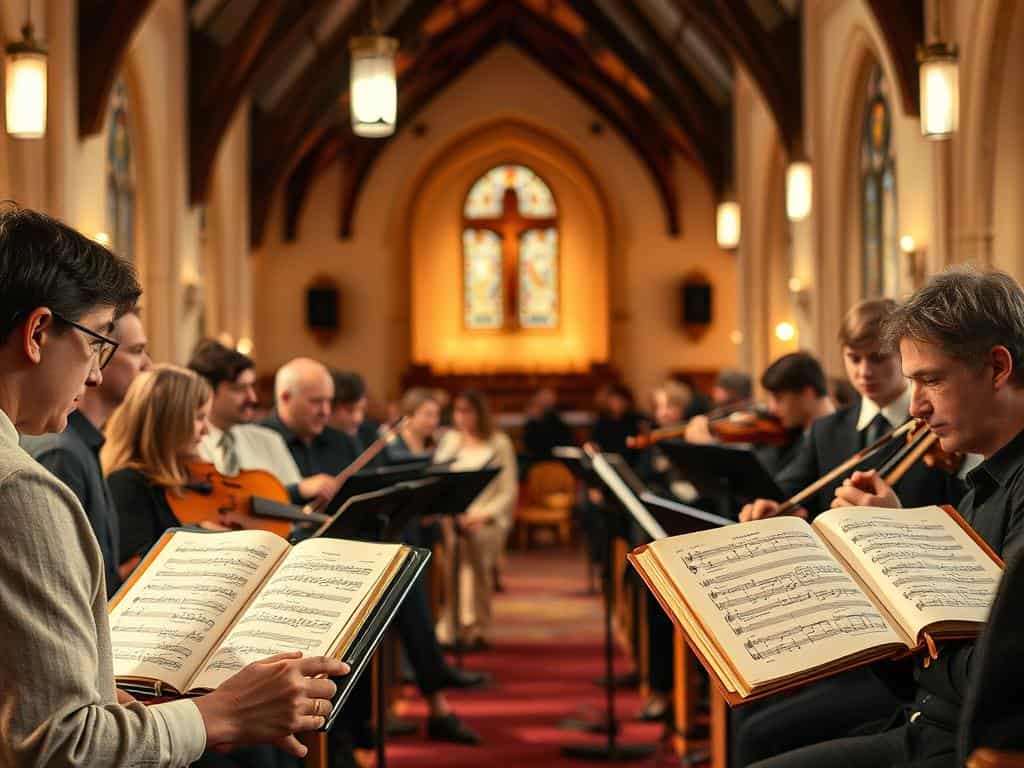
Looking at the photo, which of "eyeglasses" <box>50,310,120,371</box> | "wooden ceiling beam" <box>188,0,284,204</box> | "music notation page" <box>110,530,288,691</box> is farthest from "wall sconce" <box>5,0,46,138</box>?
"wooden ceiling beam" <box>188,0,284,204</box>

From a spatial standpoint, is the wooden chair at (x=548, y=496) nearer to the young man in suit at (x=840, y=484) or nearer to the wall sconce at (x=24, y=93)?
the wall sconce at (x=24, y=93)

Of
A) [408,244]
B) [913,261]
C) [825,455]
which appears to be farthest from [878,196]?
Answer: [408,244]

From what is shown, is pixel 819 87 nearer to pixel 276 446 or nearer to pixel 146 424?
pixel 276 446

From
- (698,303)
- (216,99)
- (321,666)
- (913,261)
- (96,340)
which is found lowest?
(321,666)

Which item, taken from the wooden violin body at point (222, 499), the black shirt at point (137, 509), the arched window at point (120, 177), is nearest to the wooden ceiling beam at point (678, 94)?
the arched window at point (120, 177)

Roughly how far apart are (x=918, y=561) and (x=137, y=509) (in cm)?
209

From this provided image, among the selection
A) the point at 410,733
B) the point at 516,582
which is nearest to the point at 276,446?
the point at 410,733

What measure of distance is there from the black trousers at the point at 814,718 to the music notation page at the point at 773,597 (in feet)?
2.83

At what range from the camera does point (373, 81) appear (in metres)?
5.65

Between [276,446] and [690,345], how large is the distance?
1369cm

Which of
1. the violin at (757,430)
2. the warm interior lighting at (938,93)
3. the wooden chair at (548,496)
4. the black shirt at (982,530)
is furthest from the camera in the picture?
the wooden chair at (548,496)

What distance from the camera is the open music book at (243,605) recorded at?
2143mm

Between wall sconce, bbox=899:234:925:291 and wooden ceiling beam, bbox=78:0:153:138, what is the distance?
192 inches

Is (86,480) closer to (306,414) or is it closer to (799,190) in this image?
(306,414)
